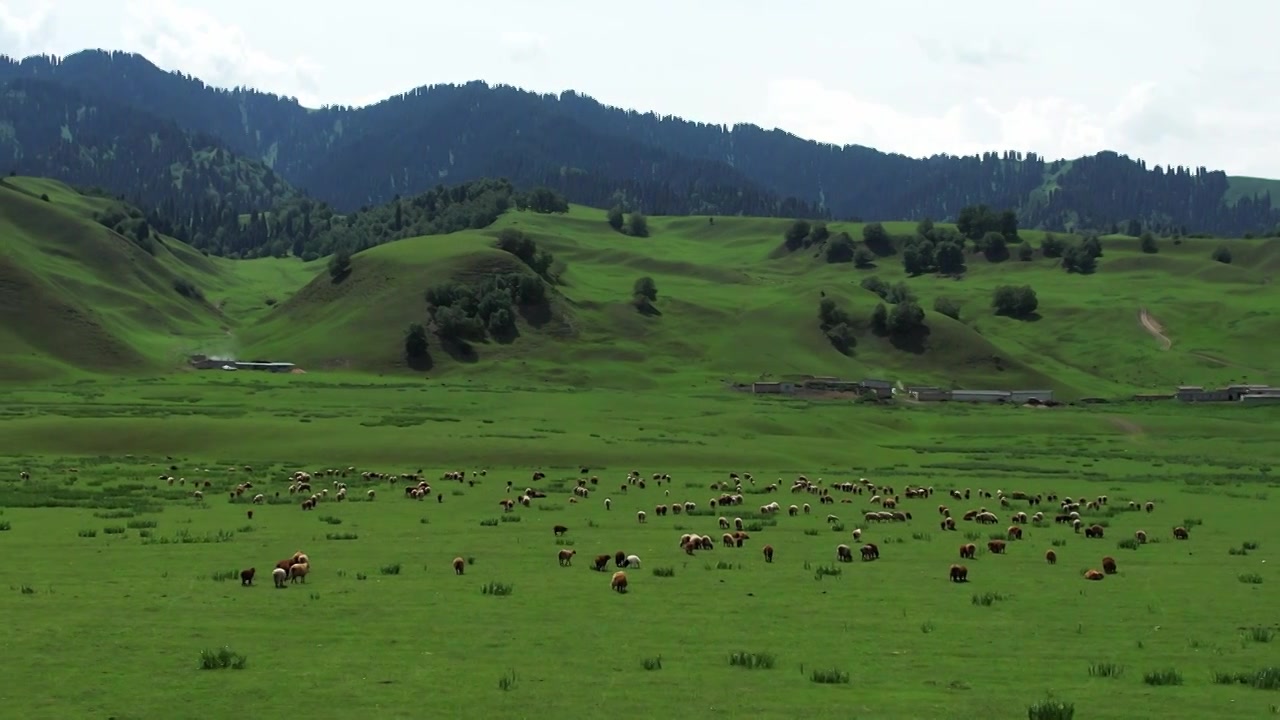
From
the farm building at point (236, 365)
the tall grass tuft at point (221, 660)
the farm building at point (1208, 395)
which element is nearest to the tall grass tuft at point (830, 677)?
the tall grass tuft at point (221, 660)

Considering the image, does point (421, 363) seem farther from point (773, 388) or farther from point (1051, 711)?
point (1051, 711)

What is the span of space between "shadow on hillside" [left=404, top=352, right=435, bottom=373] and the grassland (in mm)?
105748

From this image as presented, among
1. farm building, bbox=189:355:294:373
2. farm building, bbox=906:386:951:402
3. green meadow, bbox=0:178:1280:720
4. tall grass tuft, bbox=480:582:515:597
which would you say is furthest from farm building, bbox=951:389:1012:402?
tall grass tuft, bbox=480:582:515:597

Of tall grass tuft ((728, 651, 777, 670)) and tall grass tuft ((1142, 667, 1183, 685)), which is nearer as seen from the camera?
tall grass tuft ((1142, 667, 1183, 685))

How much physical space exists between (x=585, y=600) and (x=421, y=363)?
167374mm

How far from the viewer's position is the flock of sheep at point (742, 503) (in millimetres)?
37938

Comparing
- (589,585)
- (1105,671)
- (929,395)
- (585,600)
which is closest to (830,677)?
(1105,671)

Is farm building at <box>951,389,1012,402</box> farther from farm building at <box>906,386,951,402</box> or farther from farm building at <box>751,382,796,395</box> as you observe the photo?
farm building at <box>751,382,796,395</box>

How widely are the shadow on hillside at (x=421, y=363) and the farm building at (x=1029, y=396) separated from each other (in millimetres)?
90170

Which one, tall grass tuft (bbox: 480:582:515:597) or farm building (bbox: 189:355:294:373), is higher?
farm building (bbox: 189:355:294:373)

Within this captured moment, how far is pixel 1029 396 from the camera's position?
183 meters

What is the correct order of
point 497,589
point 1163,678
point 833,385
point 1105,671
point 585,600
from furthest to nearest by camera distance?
1. point 833,385
2. point 497,589
3. point 585,600
4. point 1105,671
5. point 1163,678

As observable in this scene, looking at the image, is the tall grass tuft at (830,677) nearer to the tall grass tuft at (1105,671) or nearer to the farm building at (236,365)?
the tall grass tuft at (1105,671)

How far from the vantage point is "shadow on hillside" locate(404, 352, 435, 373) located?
193000 millimetres
